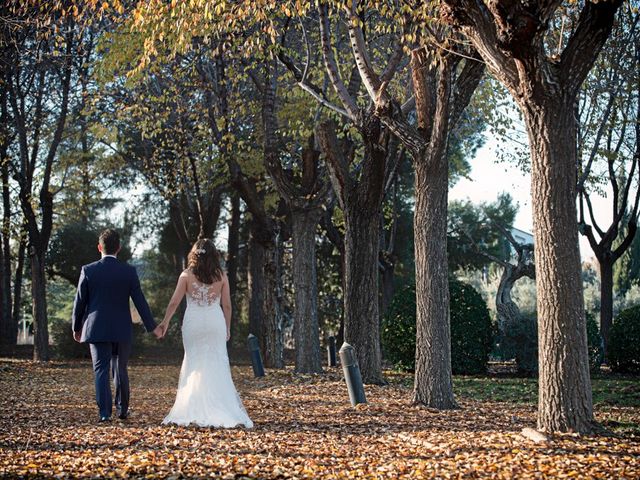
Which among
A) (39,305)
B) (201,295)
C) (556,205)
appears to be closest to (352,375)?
(201,295)

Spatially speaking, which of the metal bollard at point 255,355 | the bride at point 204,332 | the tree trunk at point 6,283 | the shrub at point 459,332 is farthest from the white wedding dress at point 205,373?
the tree trunk at point 6,283

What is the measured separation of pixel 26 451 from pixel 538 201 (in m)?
5.25

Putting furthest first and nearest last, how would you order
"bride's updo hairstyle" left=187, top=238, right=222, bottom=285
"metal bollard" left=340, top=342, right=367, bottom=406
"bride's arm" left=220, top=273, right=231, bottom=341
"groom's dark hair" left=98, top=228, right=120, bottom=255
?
"metal bollard" left=340, top=342, right=367, bottom=406, "bride's arm" left=220, top=273, right=231, bottom=341, "bride's updo hairstyle" left=187, top=238, right=222, bottom=285, "groom's dark hair" left=98, top=228, right=120, bottom=255

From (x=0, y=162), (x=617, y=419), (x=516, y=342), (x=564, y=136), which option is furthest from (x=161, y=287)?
(x=564, y=136)

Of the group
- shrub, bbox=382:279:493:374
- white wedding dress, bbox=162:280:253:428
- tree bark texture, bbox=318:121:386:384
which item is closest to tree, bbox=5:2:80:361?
shrub, bbox=382:279:493:374

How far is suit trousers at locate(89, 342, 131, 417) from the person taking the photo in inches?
373

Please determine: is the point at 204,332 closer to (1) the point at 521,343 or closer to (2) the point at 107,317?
(2) the point at 107,317

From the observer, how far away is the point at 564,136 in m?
8.02

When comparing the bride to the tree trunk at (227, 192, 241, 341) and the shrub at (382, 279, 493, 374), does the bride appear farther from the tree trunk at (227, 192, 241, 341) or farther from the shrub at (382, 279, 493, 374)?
the tree trunk at (227, 192, 241, 341)

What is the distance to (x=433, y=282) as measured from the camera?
10703mm

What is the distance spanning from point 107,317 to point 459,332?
9789 mm

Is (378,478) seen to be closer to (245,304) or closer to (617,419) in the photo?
(617,419)

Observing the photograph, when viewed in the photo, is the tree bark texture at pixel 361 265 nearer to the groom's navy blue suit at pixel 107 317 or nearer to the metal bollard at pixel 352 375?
the metal bollard at pixel 352 375

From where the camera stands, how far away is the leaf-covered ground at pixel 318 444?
22.5ft
